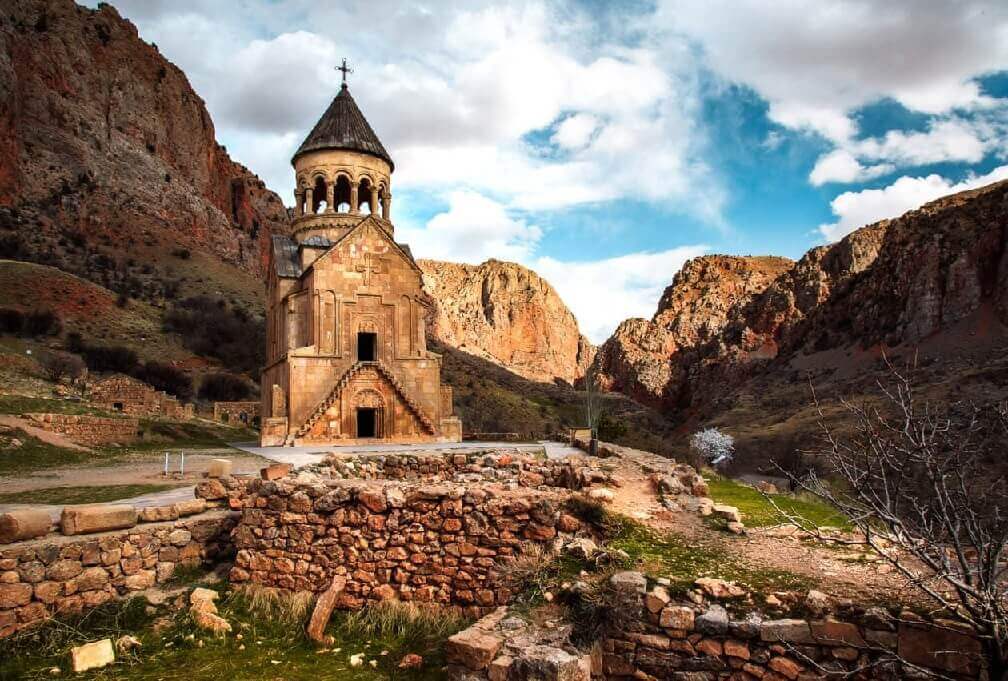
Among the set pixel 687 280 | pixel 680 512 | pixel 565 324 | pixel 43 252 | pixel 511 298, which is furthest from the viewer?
pixel 565 324

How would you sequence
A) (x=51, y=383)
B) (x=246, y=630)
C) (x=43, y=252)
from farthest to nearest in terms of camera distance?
(x=43, y=252) → (x=51, y=383) → (x=246, y=630)

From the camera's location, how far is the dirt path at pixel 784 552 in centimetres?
532

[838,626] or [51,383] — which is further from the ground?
[51,383]

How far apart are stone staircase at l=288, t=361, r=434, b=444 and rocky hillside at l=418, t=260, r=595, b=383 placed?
258 feet

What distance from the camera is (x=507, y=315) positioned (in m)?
110

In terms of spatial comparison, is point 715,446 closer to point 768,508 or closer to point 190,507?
point 768,508

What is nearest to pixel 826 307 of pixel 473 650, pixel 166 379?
pixel 166 379

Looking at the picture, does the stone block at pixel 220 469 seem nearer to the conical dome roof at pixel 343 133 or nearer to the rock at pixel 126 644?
the rock at pixel 126 644

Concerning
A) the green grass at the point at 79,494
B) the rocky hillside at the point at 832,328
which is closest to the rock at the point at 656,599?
the green grass at the point at 79,494

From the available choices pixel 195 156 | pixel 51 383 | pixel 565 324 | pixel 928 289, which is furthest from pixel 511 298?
pixel 51 383

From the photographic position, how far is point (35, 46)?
55531 mm

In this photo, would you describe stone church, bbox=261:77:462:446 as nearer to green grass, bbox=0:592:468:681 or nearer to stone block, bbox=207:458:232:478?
stone block, bbox=207:458:232:478

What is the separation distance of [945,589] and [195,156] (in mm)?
77617

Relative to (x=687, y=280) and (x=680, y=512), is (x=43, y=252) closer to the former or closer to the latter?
(x=680, y=512)
